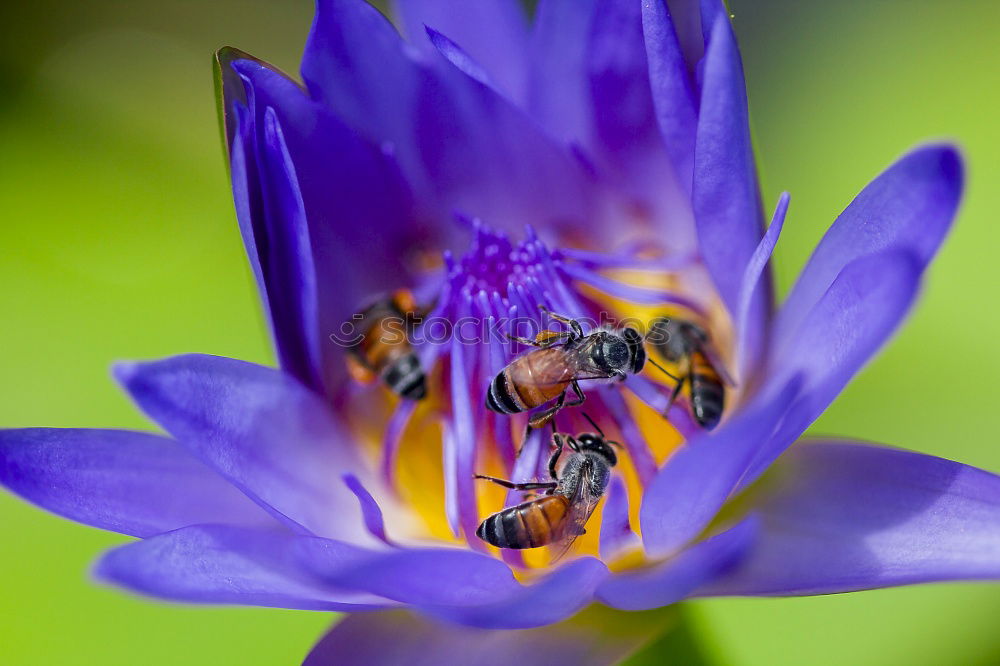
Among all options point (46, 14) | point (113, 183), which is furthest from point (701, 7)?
point (46, 14)

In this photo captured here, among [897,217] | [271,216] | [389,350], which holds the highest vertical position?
[271,216]

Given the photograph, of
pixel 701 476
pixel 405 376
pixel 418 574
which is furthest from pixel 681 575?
pixel 405 376

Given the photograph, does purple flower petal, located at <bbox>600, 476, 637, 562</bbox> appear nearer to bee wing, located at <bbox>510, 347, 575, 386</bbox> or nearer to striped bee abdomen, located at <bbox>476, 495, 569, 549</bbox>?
striped bee abdomen, located at <bbox>476, 495, 569, 549</bbox>

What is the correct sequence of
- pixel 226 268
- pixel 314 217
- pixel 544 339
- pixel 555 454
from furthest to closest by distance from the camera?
pixel 226 268 < pixel 314 217 < pixel 544 339 < pixel 555 454

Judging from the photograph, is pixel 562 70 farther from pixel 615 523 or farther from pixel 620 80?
pixel 615 523

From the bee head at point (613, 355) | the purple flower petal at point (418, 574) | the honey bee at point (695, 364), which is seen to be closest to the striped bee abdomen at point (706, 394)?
the honey bee at point (695, 364)

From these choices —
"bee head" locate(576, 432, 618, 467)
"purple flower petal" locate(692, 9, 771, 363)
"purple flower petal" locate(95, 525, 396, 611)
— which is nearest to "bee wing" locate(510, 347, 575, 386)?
"bee head" locate(576, 432, 618, 467)
